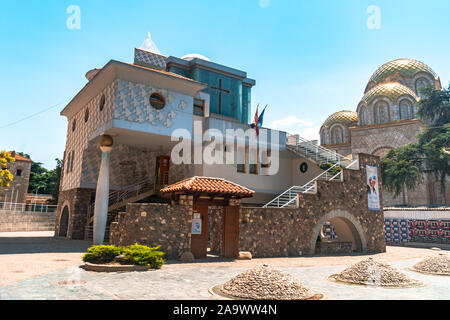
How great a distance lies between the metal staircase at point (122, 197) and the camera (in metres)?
20.3

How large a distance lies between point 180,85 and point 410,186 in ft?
69.9

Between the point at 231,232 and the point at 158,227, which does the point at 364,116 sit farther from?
the point at 158,227

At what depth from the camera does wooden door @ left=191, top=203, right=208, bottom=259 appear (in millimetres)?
13594

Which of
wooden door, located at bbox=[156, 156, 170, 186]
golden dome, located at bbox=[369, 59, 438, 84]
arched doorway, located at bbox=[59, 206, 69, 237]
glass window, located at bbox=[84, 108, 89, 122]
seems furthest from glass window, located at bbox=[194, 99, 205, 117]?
golden dome, located at bbox=[369, 59, 438, 84]

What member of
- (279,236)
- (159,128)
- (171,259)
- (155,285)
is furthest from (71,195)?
(155,285)

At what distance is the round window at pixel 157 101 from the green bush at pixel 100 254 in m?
9.50

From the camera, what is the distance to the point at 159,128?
58.6ft

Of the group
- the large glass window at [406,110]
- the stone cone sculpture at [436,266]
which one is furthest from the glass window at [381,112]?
the stone cone sculpture at [436,266]

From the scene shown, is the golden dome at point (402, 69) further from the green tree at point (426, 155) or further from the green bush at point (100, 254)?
the green bush at point (100, 254)

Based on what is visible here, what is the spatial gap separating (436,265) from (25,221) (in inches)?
1411

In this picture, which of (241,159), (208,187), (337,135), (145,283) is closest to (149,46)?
(241,159)

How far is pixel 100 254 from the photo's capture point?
10.3m

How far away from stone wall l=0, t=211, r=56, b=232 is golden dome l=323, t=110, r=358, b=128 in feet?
120

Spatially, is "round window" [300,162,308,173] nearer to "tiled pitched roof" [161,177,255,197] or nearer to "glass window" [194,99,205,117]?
"glass window" [194,99,205,117]
